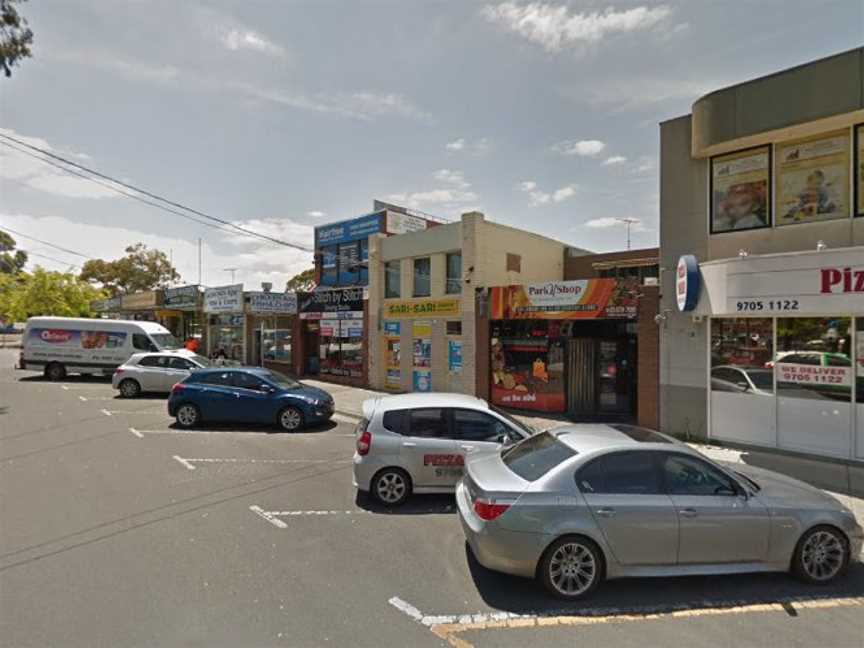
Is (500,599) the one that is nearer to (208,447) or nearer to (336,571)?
(336,571)

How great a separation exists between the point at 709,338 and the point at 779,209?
280 cm

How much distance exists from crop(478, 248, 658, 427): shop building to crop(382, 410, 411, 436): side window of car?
6972 millimetres

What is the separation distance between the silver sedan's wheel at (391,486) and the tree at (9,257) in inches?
3371

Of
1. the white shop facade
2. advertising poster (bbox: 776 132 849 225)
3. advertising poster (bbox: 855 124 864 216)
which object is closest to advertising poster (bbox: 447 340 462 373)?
the white shop facade

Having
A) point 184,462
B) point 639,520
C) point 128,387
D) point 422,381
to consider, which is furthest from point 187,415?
point 639,520

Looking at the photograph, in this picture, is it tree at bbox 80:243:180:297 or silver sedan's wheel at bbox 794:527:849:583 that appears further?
tree at bbox 80:243:180:297

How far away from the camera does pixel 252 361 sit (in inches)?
941

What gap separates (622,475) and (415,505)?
309 centimetres

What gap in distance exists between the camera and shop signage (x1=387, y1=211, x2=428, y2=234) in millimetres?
20302

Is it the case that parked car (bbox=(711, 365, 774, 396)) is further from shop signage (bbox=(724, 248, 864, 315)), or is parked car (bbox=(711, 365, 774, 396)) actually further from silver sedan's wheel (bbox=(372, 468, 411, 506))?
silver sedan's wheel (bbox=(372, 468, 411, 506))

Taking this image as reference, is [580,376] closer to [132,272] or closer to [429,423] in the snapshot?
[429,423]

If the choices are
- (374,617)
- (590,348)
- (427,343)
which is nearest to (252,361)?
(427,343)

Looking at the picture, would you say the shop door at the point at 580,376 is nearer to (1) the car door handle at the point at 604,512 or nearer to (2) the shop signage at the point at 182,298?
(1) the car door handle at the point at 604,512

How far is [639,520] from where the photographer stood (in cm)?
425
